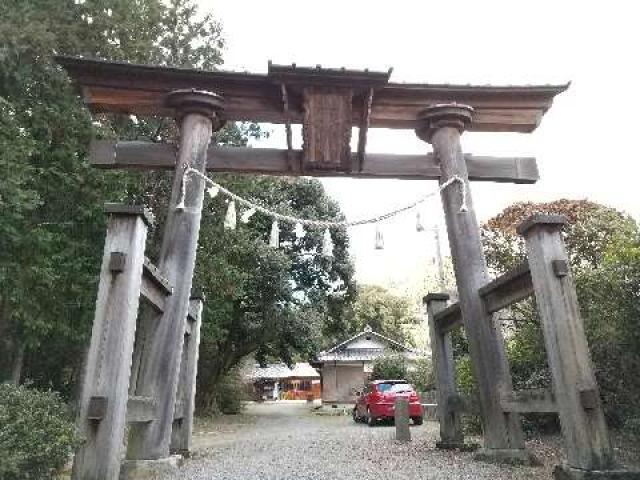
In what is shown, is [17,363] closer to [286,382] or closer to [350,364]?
[350,364]

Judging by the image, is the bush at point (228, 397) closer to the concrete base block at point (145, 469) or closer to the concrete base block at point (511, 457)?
the concrete base block at point (145, 469)

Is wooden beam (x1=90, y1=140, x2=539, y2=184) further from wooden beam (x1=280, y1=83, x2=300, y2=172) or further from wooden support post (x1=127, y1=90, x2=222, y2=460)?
wooden support post (x1=127, y1=90, x2=222, y2=460)

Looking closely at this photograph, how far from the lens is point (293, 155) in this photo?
6.64 meters

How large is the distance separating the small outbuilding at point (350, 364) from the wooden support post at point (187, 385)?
25.5 meters

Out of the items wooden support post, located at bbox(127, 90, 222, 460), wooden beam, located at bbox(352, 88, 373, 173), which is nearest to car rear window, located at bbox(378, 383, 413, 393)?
wooden beam, located at bbox(352, 88, 373, 173)

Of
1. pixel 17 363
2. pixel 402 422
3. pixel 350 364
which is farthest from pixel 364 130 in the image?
pixel 350 364

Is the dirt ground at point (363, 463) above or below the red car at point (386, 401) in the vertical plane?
below

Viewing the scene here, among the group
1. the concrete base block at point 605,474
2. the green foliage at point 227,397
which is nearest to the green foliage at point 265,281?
the green foliage at point 227,397

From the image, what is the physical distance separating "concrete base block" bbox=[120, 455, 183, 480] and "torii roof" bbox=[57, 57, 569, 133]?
4345mm

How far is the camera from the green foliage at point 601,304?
6.38 metres

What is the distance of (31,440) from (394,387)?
13.4 metres

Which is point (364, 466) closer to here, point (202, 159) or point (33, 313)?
point (202, 159)

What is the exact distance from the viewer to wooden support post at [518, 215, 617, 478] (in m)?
3.82

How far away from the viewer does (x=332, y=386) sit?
3247 cm
